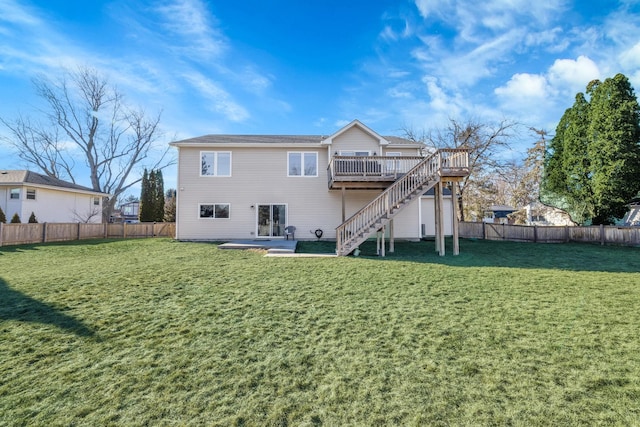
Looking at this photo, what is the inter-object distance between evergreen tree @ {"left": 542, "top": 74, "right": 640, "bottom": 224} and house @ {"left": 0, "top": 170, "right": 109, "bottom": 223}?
32.3 metres

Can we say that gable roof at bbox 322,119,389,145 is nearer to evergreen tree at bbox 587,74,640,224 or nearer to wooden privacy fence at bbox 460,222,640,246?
wooden privacy fence at bbox 460,222,640,246

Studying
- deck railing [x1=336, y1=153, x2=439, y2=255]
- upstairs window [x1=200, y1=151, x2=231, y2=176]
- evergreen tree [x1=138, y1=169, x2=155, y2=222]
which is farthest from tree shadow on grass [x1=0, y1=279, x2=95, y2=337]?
evergreen tree [x1=138, y1=169, x2=155, y2=222]

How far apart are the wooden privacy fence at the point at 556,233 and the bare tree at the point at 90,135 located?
2775 cm

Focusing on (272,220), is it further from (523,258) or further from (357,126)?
(523,258)

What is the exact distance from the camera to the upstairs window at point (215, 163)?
1503 cm

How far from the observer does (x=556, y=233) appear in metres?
15.7

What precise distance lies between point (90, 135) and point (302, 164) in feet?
73.7

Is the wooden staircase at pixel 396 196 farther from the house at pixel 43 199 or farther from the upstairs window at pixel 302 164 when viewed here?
the house at pixel 43 199

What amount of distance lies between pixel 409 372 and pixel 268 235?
1227cm

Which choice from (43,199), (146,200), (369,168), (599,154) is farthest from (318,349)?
(146,200)

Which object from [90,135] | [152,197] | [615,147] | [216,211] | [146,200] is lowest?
[216,211]

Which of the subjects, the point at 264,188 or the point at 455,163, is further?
the point at 264,188

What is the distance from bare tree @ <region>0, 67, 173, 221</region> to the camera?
78.4 feet

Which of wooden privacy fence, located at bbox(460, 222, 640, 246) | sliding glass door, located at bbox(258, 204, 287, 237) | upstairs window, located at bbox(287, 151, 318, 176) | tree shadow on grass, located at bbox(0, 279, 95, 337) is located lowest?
tree shadow on grass, located at bbox(0, 279, 95, 337)
